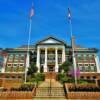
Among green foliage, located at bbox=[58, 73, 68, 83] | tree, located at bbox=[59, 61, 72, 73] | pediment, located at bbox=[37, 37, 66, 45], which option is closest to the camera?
green foliage, located at bbox=[58, 73, 68, 83]

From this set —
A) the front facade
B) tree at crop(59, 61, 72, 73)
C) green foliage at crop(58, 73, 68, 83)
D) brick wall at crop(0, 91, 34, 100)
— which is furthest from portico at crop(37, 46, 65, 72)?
brick wall at crop(0, 91, 34, 100)

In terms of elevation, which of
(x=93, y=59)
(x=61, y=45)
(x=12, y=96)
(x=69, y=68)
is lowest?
(x=12, y=96)

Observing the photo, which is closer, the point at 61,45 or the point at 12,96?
the point at 12,96

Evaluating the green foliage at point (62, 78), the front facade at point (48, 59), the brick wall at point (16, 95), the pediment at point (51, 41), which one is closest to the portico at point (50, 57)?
the front facade at point (48, 59)

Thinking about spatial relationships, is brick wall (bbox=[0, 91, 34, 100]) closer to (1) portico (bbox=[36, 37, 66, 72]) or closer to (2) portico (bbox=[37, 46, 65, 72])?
(2) portico (bbox=[37, 46, 65, 72])

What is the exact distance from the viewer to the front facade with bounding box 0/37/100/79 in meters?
65.6

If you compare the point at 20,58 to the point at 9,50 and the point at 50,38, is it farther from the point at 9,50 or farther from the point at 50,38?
the point at 50,38

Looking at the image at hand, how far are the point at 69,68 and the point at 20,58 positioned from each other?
2000 centimetres

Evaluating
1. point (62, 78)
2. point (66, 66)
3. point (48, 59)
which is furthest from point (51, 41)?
point (62, 78)

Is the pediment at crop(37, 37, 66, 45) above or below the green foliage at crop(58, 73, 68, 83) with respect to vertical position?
above

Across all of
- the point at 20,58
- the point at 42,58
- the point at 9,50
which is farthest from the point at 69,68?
the point at 9,50

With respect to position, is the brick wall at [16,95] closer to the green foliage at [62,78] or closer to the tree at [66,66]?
the green foliage at [62,78]

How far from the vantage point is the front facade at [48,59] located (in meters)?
65.6

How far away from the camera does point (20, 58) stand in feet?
228
